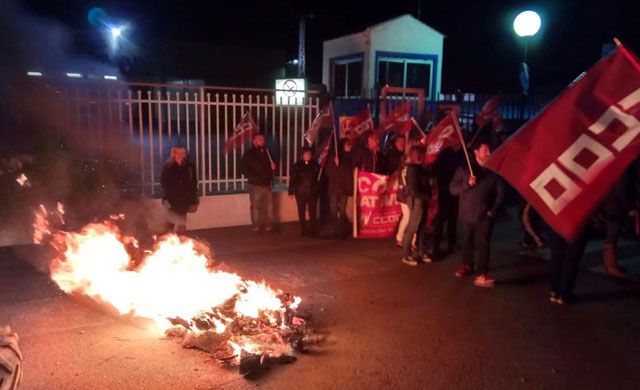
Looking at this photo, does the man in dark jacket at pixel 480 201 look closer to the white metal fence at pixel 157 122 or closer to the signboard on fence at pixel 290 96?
the signboard on fence at pixel 290 96

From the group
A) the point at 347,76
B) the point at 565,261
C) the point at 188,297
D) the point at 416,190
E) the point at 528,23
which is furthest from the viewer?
the point at 347,76

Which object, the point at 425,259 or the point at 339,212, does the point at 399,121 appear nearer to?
the point at 339,212

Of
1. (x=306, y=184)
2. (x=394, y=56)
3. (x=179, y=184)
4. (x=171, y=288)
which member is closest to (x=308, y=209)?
(x=306, y=184)

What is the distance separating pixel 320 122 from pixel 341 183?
4.50 ft

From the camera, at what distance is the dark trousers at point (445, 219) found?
8859 mm

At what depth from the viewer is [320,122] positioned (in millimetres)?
10430

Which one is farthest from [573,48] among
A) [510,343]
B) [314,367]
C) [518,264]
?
[314,367]

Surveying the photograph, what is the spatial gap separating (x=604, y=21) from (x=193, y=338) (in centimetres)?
2129

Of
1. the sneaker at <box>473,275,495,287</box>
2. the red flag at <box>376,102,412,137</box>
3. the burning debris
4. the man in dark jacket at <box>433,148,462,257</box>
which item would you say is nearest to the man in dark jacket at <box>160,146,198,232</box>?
the burning debris

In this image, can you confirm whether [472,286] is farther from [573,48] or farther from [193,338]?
[573,48]

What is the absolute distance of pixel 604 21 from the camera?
21.0 meters

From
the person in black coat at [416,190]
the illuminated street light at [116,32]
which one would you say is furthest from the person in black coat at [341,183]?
the illuminated street light at [116,32]

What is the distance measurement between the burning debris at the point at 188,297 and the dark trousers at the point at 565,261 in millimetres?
3161

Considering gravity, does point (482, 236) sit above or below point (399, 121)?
below
